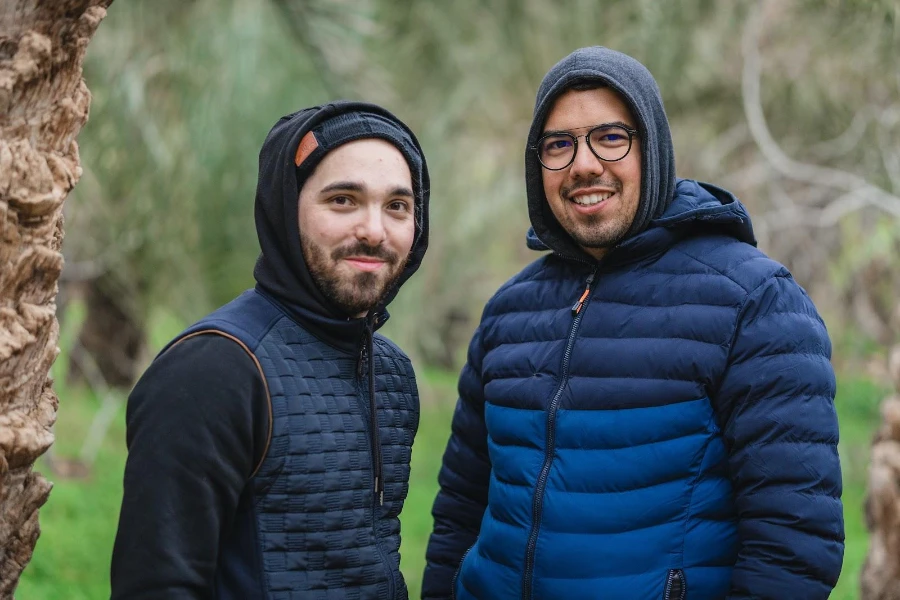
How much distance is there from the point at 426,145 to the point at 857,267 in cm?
454

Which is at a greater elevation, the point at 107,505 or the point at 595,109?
the point at 595,109

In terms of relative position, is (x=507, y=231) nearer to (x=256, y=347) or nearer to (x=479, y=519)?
(x=479, y=519)

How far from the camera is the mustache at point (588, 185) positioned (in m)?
2.84

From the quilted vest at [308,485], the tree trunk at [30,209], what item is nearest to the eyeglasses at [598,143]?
the quilted vest at [308,485]

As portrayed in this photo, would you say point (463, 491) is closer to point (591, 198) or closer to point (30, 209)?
point (591, 198)

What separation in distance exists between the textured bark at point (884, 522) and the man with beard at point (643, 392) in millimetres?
1642

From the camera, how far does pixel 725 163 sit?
10070 mm

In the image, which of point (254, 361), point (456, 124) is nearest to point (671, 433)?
point (254, 361)

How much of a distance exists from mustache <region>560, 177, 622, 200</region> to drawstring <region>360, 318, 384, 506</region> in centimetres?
64

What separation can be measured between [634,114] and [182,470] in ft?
4.70

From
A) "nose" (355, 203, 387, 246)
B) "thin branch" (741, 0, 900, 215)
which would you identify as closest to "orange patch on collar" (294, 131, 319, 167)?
"nose" (355, 203, 387, 246)

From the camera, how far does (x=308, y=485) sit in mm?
2391

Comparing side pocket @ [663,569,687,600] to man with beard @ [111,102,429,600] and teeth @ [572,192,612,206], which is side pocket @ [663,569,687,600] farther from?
teeth @ [572,192,612,206]

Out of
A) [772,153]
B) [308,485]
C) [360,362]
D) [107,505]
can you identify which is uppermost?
[772,153]
